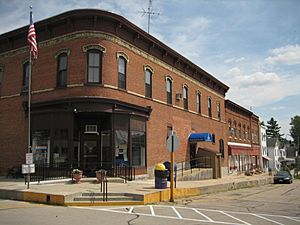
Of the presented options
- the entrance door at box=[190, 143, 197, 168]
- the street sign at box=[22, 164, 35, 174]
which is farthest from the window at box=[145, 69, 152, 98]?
the street sign at box=[22, 164, 35, 174]

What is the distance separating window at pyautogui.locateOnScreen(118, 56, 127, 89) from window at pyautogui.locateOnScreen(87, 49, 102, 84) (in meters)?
1.62

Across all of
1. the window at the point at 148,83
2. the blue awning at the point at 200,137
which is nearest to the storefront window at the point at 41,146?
the window at the point at 148,83

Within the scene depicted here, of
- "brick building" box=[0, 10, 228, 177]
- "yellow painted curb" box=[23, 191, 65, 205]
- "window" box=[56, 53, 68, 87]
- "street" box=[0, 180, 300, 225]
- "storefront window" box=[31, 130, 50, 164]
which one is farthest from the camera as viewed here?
"window" box=[56, 53, 68, 87]

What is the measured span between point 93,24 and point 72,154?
320 inches

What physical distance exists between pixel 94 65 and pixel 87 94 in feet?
6.62

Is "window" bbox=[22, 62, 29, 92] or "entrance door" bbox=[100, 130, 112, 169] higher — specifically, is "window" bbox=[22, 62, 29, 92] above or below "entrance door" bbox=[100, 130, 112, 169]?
above

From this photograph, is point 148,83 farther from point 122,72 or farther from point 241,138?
point 241,138

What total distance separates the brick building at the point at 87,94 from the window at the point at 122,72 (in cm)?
7

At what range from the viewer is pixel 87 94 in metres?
20.0

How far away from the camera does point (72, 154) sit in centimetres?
1977

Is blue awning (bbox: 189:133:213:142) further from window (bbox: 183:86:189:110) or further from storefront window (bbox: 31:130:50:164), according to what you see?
storefront window (bbox: 31:130:50:164)

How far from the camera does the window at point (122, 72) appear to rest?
21875 mm

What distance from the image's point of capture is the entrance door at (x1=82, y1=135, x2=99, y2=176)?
67.2 feet

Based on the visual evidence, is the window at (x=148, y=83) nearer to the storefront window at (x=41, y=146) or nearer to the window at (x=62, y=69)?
the window at (x=62, y=69)
